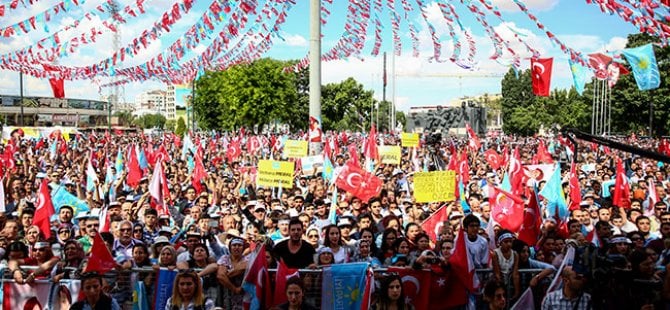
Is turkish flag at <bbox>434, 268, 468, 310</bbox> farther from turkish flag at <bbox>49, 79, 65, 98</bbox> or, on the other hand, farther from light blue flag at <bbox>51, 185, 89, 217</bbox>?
turkish flag at <bbox>49, 79, 65, 98</bbox>

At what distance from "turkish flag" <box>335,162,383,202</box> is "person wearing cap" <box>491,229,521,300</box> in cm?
453

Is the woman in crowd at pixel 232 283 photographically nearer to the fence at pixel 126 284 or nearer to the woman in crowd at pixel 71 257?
the fence at pixel 126 284

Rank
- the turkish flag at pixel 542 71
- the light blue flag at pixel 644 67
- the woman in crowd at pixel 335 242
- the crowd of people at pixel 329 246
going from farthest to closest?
1. the turkish flag at pixel 542 71
2. the light blue flag at pixel 644 67
3. the woman in crowd at pixel 335 242
4. the crowd of people at pixel 329 246

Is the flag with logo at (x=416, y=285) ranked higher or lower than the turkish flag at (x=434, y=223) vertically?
lower

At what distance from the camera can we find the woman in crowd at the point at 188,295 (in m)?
5.70

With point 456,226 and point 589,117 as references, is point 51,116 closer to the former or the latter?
point 589,117

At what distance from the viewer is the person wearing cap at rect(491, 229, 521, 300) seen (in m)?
6.64

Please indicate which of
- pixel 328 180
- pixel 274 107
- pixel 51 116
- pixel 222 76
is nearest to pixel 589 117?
pixel 274 107

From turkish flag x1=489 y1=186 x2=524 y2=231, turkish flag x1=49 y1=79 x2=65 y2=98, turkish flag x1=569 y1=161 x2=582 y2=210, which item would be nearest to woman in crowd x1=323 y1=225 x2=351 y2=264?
turkish flag x1=489 y1=186 x2=524 y2=231

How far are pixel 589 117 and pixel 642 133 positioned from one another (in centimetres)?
943

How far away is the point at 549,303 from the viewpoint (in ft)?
19.3

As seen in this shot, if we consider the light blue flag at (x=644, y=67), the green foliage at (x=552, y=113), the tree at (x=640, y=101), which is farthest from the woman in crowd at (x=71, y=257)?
the green foliage at (x=552, y=113)

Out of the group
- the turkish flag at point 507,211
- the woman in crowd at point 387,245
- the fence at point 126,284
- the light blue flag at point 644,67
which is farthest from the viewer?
the light blue flag at point 644,67

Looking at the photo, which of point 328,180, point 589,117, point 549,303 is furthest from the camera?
point 589,117
